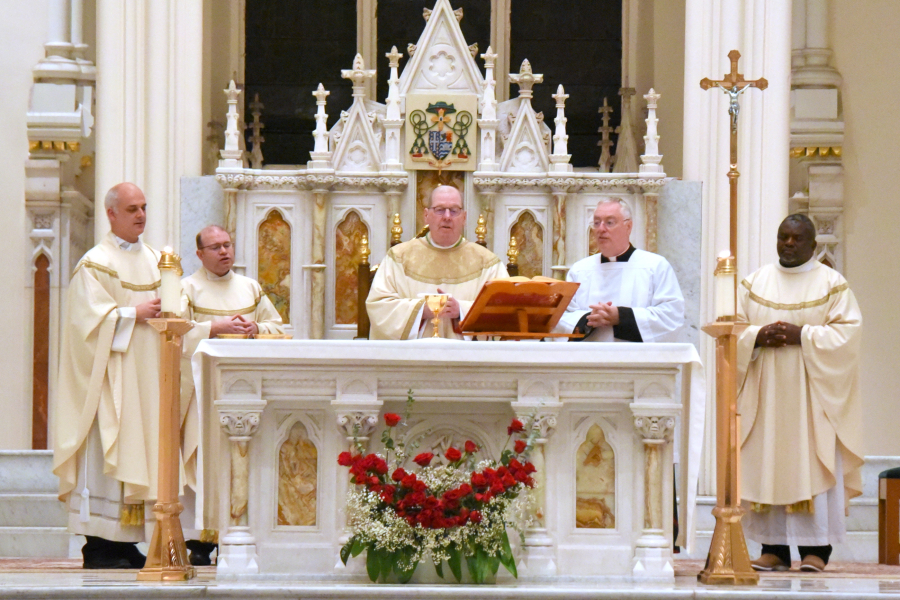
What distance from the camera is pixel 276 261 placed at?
9875mm

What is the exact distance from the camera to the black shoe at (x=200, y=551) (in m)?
8.23

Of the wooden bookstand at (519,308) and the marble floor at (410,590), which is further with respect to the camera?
the wooden bookstand at (519,308)

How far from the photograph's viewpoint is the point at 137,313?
7836mm

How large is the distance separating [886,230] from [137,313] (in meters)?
6.30

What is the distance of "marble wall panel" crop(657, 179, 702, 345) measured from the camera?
9.76m

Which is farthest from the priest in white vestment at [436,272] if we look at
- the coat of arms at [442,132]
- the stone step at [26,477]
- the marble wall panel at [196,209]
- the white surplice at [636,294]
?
the stone step at [26,477]

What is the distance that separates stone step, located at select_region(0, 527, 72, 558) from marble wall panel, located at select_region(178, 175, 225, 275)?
1.87m

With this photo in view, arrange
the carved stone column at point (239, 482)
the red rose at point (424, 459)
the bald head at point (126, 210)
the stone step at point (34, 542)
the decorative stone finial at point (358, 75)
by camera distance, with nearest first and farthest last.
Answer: the red rose at point (424, 459) → the carved stone column at point (239, 482) → the bald head at point (126, 210) → the stone step at point (34, 542) → the decorative stone finial at point (358, 75)

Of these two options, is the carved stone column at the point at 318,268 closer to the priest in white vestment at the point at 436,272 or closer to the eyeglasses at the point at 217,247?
the eyeglasses at the point at 217,247

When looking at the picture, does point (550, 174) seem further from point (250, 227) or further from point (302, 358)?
point (302, 358)

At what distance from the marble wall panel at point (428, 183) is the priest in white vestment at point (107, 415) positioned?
2.39m

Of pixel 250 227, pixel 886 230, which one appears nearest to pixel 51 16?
pixel 250 227

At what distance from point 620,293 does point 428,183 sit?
7.43 feet

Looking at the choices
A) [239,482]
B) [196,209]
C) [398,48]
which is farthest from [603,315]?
[398,48]
